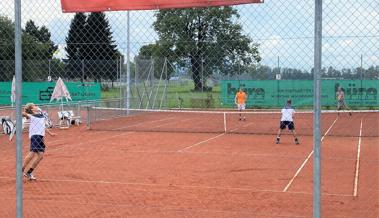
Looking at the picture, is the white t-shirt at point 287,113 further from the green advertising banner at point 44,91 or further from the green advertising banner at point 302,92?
Result: the green advertising banner at point 44,91

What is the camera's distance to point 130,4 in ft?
19.5

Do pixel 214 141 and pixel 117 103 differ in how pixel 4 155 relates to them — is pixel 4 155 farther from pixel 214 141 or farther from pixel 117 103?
pixel 117 103

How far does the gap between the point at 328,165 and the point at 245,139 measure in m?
6.73

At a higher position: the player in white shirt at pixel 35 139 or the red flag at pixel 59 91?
the red flag at pixel 59 91

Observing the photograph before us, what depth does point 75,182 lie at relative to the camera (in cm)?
1177

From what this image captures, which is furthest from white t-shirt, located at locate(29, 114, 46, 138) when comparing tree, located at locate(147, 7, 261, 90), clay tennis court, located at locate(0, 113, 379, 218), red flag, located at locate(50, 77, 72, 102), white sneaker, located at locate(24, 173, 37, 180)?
red flag, located at locate(50, 77, 72, 102)

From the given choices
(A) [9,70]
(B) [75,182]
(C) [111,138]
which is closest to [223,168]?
(B) [75,182]

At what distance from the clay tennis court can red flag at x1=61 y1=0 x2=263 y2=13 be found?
3811 mm

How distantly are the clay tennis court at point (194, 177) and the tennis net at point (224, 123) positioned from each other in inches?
93.4

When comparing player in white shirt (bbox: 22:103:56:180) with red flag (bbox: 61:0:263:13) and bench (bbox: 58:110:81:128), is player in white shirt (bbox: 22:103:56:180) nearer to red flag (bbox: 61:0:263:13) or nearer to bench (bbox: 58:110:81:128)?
red flag (bbox: 61:0:263:13)

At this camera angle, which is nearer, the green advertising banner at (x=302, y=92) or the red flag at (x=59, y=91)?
the red flag at (x=59, y=91)

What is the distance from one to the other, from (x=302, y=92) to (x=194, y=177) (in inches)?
918

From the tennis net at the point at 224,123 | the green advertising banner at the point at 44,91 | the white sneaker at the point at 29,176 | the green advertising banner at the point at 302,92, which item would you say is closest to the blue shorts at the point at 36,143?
the white sneaker at the point at 29,176

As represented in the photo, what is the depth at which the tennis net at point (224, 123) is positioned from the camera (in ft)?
80.2
